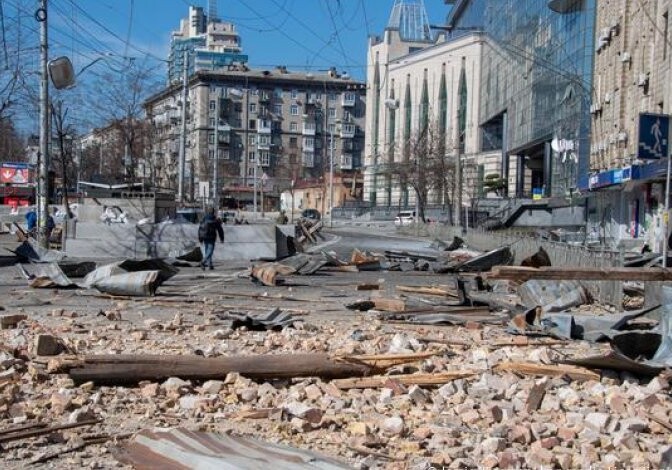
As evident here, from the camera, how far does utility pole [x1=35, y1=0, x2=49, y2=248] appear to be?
26.2 meters

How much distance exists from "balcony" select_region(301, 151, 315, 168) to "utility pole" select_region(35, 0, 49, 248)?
111171mm

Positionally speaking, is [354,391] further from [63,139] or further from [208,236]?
[63,139]

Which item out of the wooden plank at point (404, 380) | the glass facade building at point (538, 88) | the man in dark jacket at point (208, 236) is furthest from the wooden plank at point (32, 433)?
the glass facade building at point (538, 88)

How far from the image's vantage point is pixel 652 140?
19.0 m

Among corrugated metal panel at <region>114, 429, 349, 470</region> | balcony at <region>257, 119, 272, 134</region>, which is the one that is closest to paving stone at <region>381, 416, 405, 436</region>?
corrugated metal panel at <region>114, 429, 349, 470</region>

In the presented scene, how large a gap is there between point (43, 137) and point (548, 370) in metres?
21.6

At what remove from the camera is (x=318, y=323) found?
1284 cm

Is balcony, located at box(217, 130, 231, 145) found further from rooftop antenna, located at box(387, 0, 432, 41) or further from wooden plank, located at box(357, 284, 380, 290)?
wooden plank, located at box(357, 284, 380, 290)

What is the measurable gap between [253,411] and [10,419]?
1.84m

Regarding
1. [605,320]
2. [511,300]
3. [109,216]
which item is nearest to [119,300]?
[511,300]

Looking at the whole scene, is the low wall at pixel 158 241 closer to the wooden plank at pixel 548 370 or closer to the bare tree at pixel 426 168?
the wooden plank at pixel 548 370

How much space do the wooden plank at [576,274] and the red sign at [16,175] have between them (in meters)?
62.4

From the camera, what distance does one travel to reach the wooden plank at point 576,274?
11445 mm

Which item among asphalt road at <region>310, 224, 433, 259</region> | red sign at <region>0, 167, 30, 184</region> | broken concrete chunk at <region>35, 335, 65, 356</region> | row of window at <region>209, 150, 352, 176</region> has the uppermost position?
row of window at <region>209, 150, 352, 176</region>
